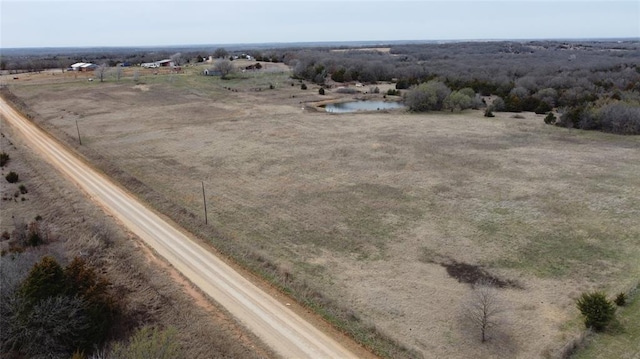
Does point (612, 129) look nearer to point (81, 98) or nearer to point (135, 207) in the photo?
point (135, 207)

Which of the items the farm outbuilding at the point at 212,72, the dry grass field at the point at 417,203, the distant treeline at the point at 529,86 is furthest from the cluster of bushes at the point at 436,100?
the farm outbuilding at the point at 212,72

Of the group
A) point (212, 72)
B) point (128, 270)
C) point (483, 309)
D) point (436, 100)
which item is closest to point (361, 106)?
point (436, 100)

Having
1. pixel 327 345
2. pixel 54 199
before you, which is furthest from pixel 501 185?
pixel 54 199

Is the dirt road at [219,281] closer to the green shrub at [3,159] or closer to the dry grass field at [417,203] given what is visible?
the dry grass field at [417,203]

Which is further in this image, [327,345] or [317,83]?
[317,83]

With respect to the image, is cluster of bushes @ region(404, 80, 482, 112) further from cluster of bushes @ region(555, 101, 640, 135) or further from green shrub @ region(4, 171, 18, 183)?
green shrub @ region(4, 171, 18, 183)
